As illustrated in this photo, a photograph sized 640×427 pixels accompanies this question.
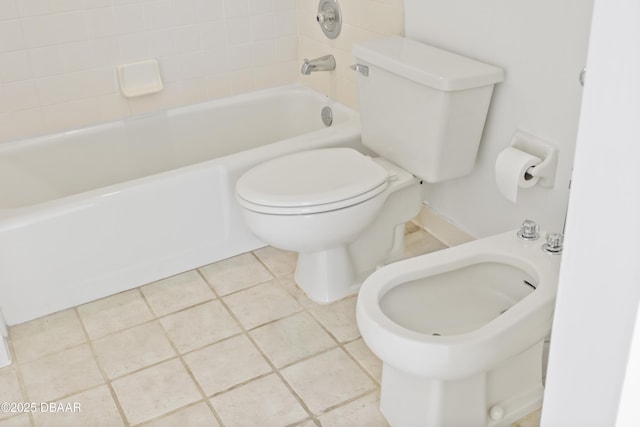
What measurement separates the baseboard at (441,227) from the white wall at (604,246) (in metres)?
1.79

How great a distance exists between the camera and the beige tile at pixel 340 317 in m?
2.26

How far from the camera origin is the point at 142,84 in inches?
115

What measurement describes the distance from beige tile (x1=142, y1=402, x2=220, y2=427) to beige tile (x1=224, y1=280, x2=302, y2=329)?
39 centimetres

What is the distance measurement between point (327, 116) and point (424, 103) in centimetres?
90

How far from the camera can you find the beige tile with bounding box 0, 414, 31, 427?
77.2 inches

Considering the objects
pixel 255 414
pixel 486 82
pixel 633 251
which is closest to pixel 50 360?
pixel 255 414

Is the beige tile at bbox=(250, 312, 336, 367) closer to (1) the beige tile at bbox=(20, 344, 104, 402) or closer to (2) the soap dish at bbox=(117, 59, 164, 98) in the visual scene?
(1) the beige tile at bbox=(20, 344, 104, 402)

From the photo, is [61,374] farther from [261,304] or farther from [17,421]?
[261,304]

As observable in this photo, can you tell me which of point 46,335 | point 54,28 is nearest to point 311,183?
point 46,335

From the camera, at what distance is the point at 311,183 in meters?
2.25

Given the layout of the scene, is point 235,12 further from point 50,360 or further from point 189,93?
point 50,360

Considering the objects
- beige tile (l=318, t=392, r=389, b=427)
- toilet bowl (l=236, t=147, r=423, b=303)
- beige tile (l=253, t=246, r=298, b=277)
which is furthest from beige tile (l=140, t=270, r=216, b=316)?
beige tile (l=318, t=392, r=389, b=427)

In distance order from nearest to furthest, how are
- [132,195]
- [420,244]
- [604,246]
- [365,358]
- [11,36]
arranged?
1. [604,246]
2. [365,358]
3. [132,195]
4. [11,36]
5. [420,244]

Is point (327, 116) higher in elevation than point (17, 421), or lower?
higher
